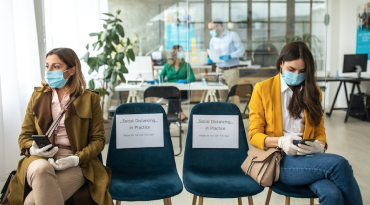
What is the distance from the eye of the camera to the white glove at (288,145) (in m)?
1.97

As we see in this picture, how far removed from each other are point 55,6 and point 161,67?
1.69 metres

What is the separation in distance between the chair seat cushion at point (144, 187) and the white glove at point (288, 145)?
611mm

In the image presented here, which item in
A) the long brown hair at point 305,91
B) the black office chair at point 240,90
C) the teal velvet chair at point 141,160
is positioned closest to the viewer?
the long brown hair at point 305,91

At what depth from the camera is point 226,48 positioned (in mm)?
4355

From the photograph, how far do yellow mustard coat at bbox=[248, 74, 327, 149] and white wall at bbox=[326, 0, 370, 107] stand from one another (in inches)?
198

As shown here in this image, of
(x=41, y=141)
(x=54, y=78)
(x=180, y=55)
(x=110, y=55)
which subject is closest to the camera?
(x=41, y=141)

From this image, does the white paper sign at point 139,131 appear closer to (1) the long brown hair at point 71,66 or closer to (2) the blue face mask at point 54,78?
(1) the long brown hair at point 71,66

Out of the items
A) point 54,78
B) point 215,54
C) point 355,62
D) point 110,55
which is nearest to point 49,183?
point 54,78

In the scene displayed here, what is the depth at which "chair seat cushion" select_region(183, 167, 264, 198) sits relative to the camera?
199cm

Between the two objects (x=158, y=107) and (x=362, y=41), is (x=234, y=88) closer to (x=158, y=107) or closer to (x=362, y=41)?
(x=158, y=107)

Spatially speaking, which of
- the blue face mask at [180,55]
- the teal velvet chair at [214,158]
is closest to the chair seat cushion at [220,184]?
the teal velvet chair at [214,158]

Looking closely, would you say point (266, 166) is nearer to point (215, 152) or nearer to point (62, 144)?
point (215, 152)

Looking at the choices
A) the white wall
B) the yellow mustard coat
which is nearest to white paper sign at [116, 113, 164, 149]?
the yellow mustard coat

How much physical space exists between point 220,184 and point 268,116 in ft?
1.62
